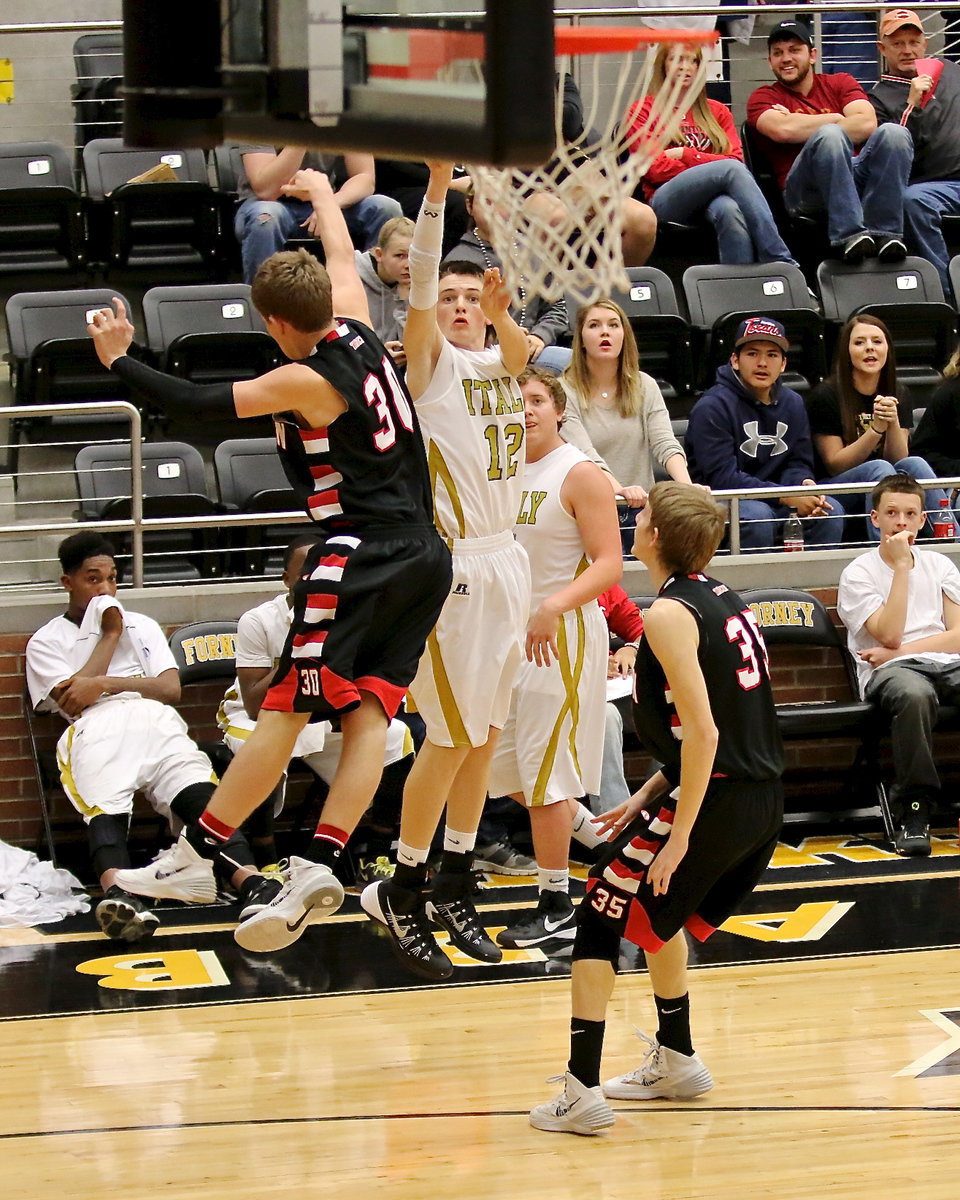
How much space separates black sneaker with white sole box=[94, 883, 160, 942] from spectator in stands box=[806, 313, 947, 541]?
4.33m

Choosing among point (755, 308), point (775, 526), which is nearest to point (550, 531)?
point (775, 526)

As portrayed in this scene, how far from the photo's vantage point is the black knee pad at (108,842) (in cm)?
704

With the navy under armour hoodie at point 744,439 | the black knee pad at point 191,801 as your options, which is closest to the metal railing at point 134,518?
the black knee pad at point 191,801

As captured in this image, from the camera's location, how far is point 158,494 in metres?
8.51

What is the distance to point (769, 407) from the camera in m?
8.98

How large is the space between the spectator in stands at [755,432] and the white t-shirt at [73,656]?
9.87 feet

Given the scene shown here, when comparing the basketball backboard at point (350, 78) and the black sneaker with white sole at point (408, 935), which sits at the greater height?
the basketball backboard at point (350, 78)

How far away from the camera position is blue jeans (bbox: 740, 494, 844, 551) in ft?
29.8

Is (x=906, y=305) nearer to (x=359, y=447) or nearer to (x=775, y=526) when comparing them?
(x=775, y=526)

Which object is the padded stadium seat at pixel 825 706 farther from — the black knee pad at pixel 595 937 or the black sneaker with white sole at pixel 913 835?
the black knee pad at pixel 595 937

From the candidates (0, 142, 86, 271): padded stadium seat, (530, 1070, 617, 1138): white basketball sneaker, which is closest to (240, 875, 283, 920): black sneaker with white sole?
(530, 1070, 617, 1138): white basketball sneaker

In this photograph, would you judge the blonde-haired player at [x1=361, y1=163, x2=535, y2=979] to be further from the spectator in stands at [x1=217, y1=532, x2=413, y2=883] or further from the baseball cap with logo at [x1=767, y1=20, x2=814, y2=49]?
the baseball cap with logo at [x1=767, y1=20, x2=814, y2=49]

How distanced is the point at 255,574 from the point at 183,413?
3.76 m

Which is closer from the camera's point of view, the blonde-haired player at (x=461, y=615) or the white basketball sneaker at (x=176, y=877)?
the blonde-haired player at (x=461, y=615)
